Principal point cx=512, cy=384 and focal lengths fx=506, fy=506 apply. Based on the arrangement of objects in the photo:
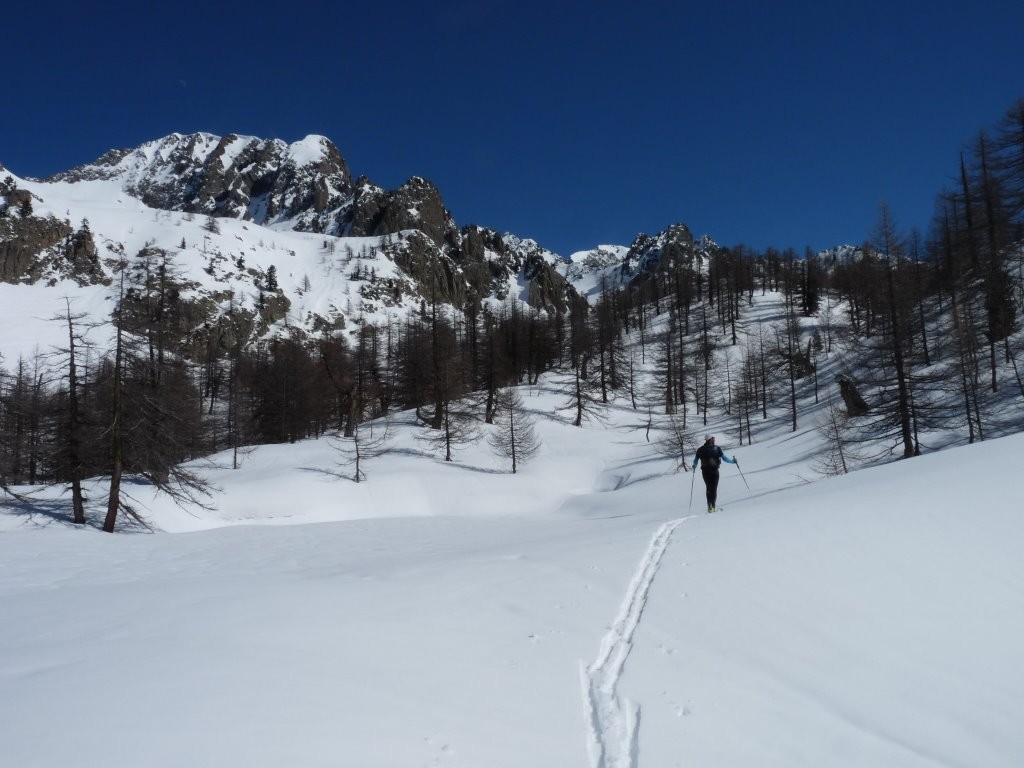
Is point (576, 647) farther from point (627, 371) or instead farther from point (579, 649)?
point (627, 371)

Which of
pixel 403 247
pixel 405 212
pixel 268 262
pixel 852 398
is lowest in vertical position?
pixel 852 398

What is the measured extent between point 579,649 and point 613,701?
0.81m

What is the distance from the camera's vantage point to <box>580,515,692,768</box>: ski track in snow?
3.54 metres

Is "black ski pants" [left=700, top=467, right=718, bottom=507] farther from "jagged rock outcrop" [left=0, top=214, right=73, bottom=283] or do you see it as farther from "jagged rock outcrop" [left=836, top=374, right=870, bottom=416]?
"jagged rock outcrop" [left=0, top=214, right=73, bottom=283]

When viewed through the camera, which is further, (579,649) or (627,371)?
(627,371)

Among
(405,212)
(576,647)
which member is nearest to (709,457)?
(576,647)

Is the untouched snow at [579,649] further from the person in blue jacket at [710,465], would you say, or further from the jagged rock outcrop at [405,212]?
the jagged rock outcrop at [405,212]

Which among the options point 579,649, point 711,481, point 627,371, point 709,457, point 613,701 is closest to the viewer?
point 613,701

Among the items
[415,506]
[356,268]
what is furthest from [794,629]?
[356,268]

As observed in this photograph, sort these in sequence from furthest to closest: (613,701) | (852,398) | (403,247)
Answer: (403,247)
(852,398)
(613,701)

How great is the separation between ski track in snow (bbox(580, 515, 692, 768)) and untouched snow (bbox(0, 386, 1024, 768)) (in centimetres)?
2

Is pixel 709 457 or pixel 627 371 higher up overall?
pixel 627 371

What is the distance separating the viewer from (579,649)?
4.91 meters

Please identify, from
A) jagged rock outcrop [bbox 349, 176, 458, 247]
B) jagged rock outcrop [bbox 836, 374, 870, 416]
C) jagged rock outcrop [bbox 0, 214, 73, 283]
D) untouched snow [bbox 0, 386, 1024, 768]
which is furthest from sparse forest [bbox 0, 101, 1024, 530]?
jagged rock outcrop [bbox 349, 176, 458, 247]
